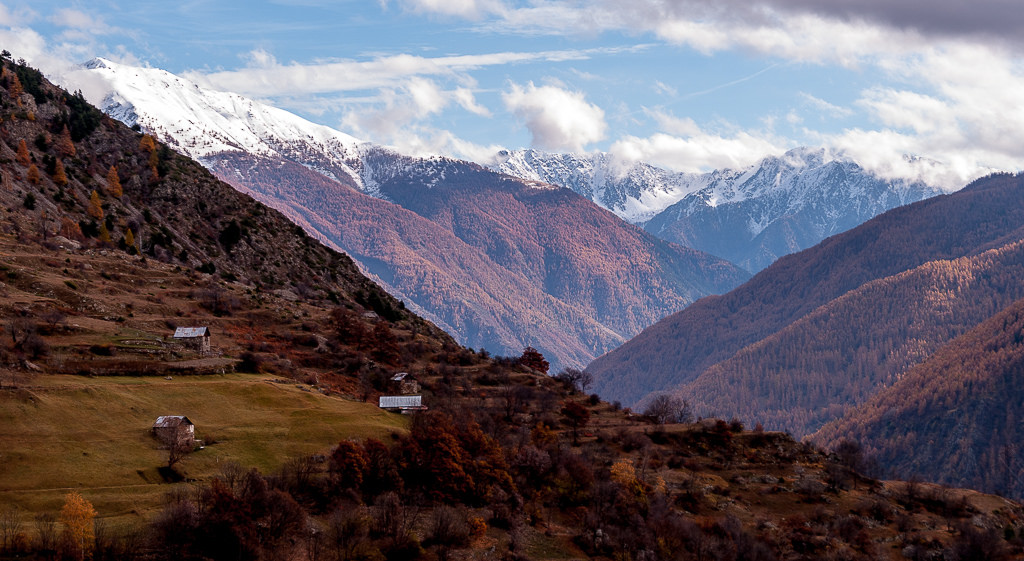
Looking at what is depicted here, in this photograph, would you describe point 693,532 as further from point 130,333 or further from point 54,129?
point 54,129

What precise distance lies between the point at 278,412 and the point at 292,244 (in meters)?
116

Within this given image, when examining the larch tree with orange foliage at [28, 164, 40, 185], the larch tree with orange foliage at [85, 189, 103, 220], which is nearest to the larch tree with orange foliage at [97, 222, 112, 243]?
the larch tree with orange foliage at [85, 189, 103, 220]

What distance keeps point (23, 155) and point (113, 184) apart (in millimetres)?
19527

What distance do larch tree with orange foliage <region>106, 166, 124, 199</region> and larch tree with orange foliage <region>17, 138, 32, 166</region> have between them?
16.0m

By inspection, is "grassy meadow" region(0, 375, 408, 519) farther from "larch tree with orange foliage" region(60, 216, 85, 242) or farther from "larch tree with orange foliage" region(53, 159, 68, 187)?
"larch tree with orange foliage" region(53, 159, 68, 187)

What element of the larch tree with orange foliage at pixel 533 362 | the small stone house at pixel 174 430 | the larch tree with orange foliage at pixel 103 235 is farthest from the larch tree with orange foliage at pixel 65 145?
the small stone house at pixel 174 430

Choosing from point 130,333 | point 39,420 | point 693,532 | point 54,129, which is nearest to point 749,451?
point 693,532

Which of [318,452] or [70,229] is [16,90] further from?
[318,452]

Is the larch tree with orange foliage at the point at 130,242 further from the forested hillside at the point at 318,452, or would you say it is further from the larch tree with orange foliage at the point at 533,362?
the larch tree with orange foliage at the point at 533,362

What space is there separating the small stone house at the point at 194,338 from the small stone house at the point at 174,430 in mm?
26506

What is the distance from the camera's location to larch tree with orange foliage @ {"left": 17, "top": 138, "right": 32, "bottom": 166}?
146375 millimetres

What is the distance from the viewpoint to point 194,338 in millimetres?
89875

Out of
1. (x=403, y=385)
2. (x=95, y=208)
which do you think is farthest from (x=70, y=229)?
(x=403, y=385)

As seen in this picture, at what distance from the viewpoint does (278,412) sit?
75.6 m
